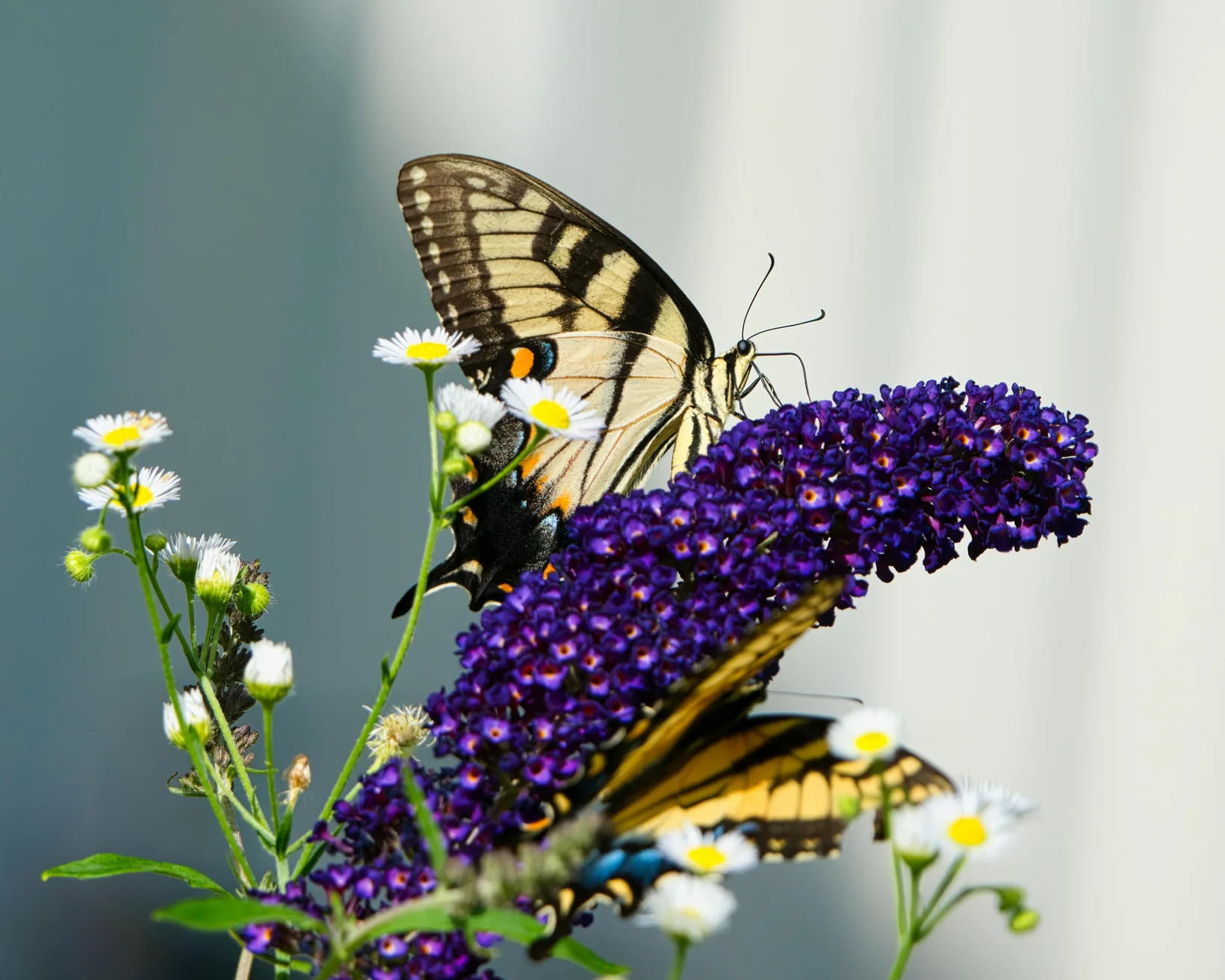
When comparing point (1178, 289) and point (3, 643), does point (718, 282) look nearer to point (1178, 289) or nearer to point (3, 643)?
point (1178, 289)

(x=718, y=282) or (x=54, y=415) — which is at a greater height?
(x=718, y=282)

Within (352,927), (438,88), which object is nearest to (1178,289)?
(438,88)

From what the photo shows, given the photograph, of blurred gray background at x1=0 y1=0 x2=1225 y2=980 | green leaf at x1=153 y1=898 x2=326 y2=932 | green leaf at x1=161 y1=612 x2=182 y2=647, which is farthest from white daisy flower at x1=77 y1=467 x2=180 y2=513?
blurred gray background at x1=0 y1=0 x2=1225 y2=980

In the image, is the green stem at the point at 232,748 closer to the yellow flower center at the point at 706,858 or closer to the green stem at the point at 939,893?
the yellow flower center at the point at 706,858

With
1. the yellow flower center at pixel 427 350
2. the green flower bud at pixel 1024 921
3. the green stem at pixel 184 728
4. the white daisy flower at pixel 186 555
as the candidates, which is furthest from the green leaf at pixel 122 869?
the green flower bud at pixel 1024 921

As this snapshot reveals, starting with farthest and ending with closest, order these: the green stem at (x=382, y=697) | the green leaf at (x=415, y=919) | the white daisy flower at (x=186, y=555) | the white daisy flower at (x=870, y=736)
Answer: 1. the white daisy flower at (x=186, y=555)
2. the green stem at (x=382, y=697)
3. the white daisy flower at (x=870, y=736)
4. the green leaf at (x=415, y=919)

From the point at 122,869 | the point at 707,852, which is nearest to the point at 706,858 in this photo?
the point at 707,852
